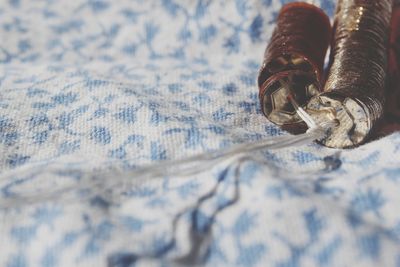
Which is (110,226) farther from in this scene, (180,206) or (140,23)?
(140,23)

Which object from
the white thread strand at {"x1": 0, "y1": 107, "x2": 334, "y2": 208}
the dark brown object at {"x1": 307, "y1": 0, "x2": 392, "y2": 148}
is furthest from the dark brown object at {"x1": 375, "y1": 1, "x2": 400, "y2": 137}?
the white thread strand at {"x1": 0, "y1": 107, "x2": 334, "y2": 208}

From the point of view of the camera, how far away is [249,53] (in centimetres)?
86

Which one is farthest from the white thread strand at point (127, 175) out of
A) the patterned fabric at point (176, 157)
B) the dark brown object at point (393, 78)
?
the dark brown object at point (393, 78)

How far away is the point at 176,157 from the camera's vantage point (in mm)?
570

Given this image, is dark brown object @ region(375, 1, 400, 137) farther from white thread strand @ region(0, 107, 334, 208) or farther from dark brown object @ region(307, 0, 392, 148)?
white thread strand @ region(0, 107, 334, 208)

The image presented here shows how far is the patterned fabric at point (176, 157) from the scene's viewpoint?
468 mm

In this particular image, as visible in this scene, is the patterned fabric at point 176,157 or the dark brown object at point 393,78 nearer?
the patterned fabric at point 176,157

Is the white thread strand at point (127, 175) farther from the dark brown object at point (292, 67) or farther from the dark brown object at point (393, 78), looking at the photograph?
the dark brown object at point (393, 78)

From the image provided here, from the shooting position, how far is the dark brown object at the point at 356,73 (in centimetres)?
59

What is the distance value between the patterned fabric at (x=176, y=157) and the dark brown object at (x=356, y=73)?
0.09 feet

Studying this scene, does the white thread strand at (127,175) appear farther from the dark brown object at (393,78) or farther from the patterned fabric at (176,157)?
the dark brown object at (393,78)

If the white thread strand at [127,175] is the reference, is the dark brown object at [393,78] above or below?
above

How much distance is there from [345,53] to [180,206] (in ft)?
0.92

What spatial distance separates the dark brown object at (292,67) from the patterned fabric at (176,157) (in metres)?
0.03
